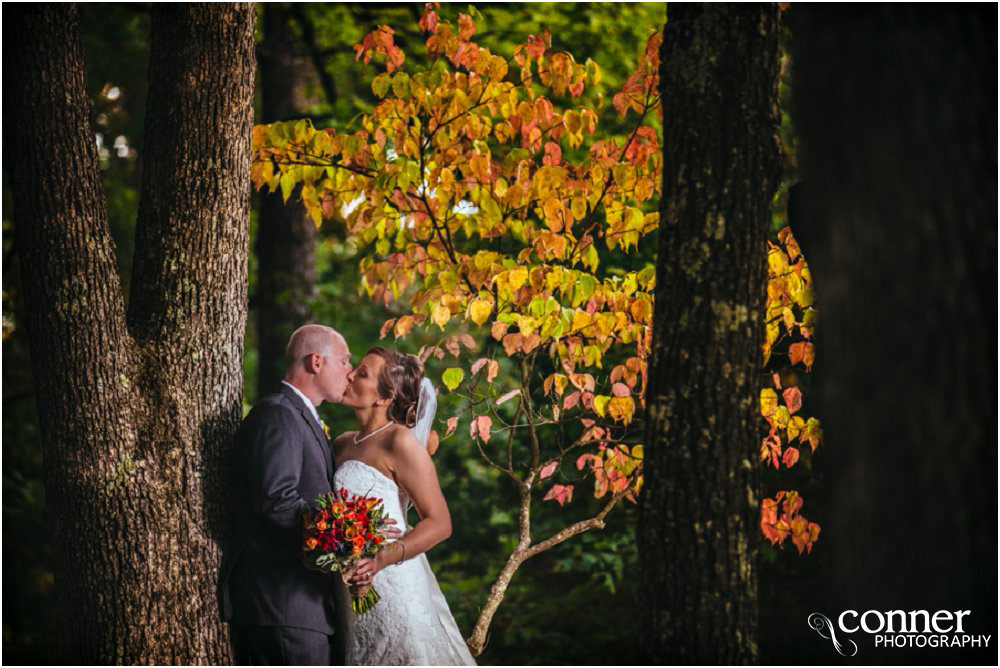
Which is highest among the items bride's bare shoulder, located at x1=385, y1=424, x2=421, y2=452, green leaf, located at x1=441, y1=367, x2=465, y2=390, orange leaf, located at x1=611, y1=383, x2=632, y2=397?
green leaf, located at x1=441, y1=367, x2=465, y2=390

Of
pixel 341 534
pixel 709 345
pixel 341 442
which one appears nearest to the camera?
pixel 709 345

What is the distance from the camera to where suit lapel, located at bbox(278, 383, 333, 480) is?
448 centimetres

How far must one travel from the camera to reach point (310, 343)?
4.66 m

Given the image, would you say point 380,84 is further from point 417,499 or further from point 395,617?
point 395,617

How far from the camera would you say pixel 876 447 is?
2535 mm

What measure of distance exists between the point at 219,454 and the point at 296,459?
470 millimetres

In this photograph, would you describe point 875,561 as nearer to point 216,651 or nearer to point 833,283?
point 833,283

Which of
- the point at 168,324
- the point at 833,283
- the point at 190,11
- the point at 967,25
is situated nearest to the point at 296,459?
the point at 168,324

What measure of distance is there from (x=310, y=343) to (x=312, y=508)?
2.87 ft


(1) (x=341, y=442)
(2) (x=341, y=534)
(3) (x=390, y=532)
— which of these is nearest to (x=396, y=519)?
(3) (x=390, y=532)

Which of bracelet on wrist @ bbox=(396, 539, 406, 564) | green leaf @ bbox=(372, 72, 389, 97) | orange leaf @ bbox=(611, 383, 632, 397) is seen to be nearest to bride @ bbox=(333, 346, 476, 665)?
bracelet on wrist @ bbox=(396, 539, 406, 564)

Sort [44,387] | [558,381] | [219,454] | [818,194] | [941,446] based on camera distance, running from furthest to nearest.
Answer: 1. [558,381]
2. [219,454]
3. [44,387]
4. [818,194]
5. [941,446]

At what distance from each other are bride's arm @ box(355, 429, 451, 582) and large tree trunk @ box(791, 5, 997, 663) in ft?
7.82

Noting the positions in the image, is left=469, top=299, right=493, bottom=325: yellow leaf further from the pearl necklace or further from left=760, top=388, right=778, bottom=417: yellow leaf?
left=760, top=388, right=778, bottom=417: yellow leaf
